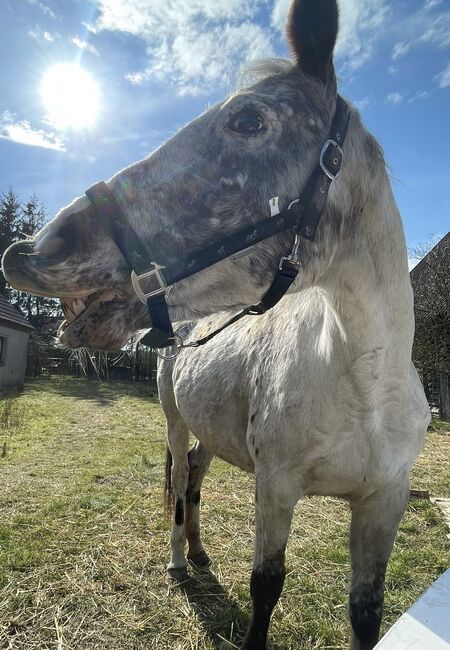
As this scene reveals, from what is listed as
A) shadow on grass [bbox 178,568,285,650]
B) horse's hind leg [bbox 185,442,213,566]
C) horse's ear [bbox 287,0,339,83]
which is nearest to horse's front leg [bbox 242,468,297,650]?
shadow on grass [bbox 178,568,285,650]

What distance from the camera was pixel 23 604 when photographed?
9.89 feet

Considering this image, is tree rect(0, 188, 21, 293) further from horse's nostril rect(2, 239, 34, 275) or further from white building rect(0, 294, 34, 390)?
horse's nostril rect(2, 239, 34, 275)

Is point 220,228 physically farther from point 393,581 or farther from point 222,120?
point 393,581

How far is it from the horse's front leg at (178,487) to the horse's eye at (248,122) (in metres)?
2.89

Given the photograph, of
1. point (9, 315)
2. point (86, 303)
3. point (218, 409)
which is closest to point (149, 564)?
point (218, 409)

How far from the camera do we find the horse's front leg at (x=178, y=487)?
3.51 meters

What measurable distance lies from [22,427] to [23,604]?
778 centimetres

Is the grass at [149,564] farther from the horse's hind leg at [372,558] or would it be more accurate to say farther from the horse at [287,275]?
the horse at [287,275]

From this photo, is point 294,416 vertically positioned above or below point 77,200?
below

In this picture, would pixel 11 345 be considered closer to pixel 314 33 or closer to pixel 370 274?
pixel 370 274

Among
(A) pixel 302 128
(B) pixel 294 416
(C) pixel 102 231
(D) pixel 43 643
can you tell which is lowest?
(D) pixel 43 643

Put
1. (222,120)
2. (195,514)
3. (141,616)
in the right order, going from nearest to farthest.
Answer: (222,120) < (141,616) < (195,514)

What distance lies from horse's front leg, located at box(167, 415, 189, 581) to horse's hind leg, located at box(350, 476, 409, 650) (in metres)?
1.66

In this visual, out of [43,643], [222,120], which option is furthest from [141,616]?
[222,120]
